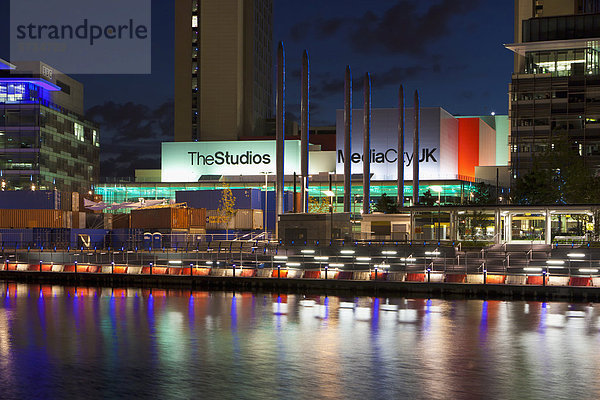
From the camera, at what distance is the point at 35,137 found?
147m

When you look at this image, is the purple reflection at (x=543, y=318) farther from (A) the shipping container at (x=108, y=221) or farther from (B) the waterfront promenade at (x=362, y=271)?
(A) the shipping container at (x=108, y=221)

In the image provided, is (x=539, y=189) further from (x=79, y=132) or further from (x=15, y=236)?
(x=79, y=132)

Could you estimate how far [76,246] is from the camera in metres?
83.1

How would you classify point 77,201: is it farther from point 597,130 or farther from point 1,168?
point 597,130

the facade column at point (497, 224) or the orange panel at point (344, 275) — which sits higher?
the facade column at point (497, 224)

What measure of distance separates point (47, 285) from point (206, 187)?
3957 inches

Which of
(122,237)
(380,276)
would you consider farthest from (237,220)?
(380,276)

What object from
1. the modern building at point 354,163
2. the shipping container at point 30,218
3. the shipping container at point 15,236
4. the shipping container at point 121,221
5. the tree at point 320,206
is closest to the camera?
the shipping container at point 15,236

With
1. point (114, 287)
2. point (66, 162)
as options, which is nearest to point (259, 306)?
point (114, 287)

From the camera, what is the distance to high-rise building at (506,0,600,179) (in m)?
117

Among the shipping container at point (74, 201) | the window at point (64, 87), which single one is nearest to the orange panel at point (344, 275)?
the shipping container at point (74, 201)

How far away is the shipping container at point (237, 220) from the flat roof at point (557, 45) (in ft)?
163

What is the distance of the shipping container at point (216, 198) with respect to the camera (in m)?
112

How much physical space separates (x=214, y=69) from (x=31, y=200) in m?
91.5
